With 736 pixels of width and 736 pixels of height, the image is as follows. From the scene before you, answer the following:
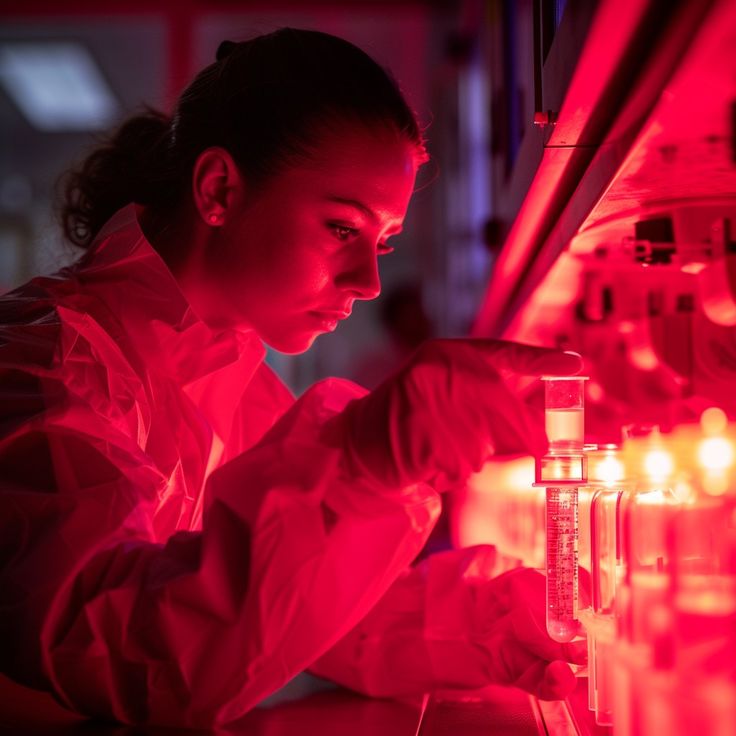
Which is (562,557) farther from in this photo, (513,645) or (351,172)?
(351,172)

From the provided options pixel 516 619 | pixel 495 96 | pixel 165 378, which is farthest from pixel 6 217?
pixel 516 619

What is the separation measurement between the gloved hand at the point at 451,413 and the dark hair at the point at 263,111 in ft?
1.51

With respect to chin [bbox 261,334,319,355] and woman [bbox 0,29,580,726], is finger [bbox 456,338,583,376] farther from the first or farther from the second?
chin [bbox 261,334,319,355]

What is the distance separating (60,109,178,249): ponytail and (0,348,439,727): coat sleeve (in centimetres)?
51

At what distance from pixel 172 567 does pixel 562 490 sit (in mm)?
380

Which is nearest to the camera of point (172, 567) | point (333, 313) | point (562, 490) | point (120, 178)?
point (172, 567)

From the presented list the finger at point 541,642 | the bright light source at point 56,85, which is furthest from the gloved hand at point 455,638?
the bright light source at point 56,85

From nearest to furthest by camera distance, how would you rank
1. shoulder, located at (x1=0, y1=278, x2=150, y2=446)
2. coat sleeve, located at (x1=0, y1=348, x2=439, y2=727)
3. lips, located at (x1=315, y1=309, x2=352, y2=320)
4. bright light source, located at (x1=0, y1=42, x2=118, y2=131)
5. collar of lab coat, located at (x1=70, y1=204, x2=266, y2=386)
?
coat sleeve, located at (x1=0, y1=348, x2=439, y2=727), shoulder, located at (x1=0, y1=278, x2=150, y2=446), collar of lab coat, located at (x1=70, y1=204, x2=266, y2=386), lips, located at (x1=315, y1=309, x2=352, y2=320), bright light source, located at (x1=0, y1=42, x2=118, y2=131)

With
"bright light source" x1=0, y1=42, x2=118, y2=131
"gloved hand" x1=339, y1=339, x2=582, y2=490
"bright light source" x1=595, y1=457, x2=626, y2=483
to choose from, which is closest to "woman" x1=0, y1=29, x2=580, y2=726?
"gloved hand" x1=339, y1=339, x2=582, y2=490

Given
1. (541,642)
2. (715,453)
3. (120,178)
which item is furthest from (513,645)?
(120,178)

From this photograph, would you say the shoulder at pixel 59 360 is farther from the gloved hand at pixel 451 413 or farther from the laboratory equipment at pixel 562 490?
the laboratory equipment at pixel 562 490

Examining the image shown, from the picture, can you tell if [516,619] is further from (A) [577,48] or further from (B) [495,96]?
(B) [495,96]

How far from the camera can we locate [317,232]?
46.0 inches

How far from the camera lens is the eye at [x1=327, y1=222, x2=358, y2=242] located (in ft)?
3.83
